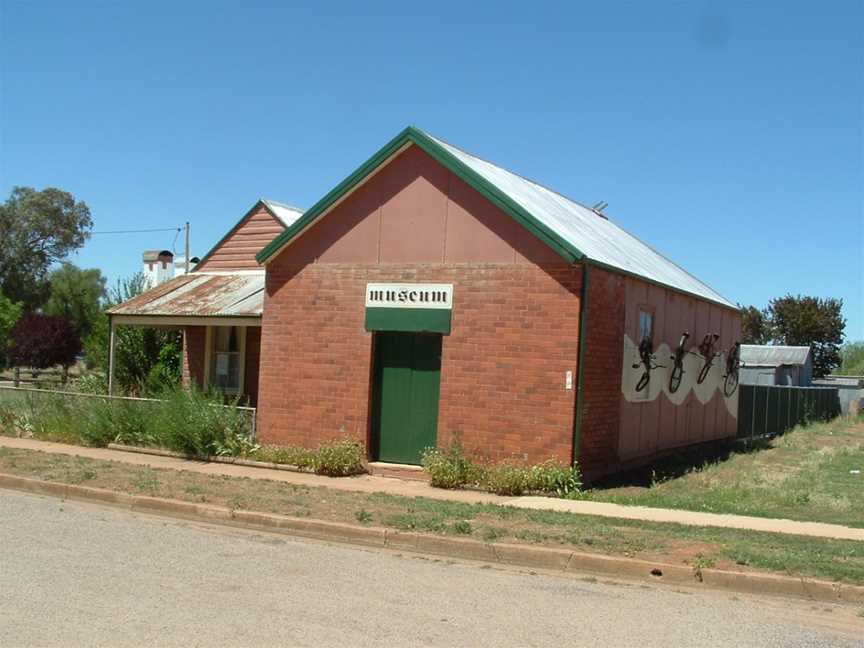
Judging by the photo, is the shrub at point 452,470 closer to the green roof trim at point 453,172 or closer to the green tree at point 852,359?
the green roof trim at point 453,172

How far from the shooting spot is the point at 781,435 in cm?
2841

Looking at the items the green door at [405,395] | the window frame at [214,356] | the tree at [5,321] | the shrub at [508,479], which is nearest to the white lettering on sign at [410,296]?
A: the green door at [405,395]

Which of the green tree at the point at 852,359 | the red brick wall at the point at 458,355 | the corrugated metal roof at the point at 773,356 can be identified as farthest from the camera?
the green tree at the point at 852,359

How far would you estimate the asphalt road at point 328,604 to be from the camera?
630 cm

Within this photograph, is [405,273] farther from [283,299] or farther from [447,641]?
[447,641]

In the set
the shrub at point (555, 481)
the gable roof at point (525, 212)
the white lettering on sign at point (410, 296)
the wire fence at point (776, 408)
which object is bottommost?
the shrub at point (555, 481)

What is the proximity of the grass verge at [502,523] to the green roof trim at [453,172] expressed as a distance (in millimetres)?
3995

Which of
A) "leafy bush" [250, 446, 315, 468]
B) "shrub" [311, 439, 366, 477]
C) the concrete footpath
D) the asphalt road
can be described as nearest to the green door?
"shrub" [311, 439, 366, 477]

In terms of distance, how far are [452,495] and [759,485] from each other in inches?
214

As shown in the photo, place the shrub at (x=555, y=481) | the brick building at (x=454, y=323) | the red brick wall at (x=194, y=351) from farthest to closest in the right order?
1. the red brick wall at (x=194, y=351)
2. the brick building at (x=454, y=323)
3. the shrub at (x=555, y=481)

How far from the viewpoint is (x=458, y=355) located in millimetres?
14367

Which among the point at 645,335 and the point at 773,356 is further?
the point at 773,356

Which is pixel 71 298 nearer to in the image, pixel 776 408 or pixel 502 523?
pixel 776 408

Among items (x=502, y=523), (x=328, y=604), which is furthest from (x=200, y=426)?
(x=328, y=604)
